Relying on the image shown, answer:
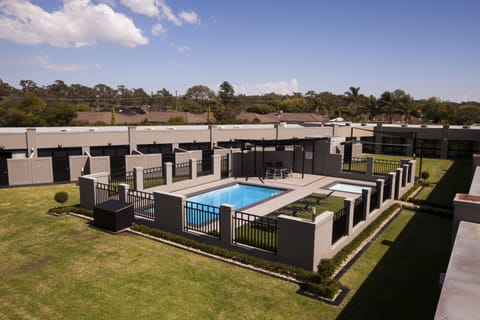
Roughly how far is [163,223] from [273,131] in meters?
22.4

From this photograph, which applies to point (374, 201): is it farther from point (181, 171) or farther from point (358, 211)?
point (181, 171)

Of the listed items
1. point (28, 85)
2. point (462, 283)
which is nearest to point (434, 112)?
point (462, 283)

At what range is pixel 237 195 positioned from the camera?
19.8m

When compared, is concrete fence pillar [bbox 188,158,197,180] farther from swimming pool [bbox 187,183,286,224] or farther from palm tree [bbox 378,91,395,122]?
palm tree [bbox 378,91,395,122]

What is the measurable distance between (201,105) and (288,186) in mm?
83241

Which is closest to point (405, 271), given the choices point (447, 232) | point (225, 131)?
point (447, 232)

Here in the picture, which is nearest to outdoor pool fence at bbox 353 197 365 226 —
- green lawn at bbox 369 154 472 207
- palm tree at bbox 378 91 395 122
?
green lawn at bbox 369 154 472 207

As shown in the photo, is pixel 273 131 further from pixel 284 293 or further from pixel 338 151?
pixel 284 293

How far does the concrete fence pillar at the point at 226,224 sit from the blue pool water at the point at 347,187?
446 inches

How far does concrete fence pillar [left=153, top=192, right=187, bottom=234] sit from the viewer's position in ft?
40.2

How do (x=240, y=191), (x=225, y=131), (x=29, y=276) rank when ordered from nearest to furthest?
(x=29, y=276) → (x=240, y=191) → (x=225, y=131)

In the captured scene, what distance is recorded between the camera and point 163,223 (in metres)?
12.8

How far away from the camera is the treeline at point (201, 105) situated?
5019 cm

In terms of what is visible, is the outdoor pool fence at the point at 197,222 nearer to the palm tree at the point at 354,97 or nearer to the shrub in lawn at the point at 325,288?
the shrub in lawn at the point at 325,288
